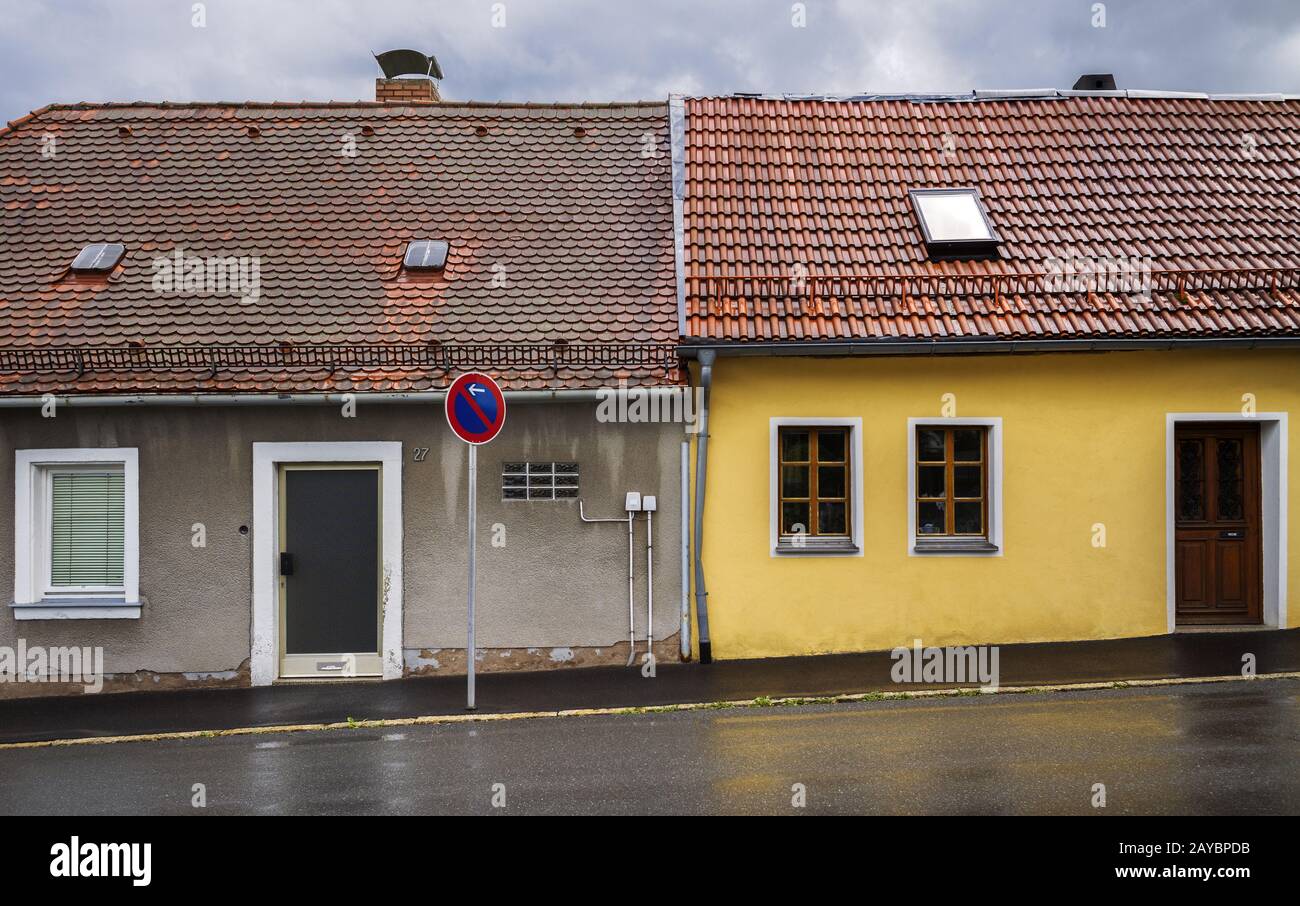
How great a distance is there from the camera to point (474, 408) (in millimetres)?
9023

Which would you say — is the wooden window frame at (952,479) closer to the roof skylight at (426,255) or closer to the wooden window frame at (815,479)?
the wooden window frame at (815,479)

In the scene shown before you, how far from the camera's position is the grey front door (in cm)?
1060

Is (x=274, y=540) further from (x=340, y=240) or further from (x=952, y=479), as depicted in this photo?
(x=952, y=479)

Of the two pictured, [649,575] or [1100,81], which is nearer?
[649,575]

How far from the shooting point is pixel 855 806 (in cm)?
600

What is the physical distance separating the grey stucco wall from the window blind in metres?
0.35

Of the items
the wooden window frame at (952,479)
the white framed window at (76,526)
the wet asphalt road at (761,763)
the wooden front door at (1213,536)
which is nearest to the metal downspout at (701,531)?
the wet asphalt road at (761,763)

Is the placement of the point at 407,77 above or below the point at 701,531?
above

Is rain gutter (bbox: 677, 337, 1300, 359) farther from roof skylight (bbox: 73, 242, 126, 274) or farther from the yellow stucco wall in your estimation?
roof skylight (bbox: 73, 242, 126, 274)

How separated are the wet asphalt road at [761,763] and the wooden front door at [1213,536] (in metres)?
2.36

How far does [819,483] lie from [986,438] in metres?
1.83

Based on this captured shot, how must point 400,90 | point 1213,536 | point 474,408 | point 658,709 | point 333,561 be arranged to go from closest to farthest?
point 658,709, point 474,408, point 333,561, point 1213,536, point 400,90

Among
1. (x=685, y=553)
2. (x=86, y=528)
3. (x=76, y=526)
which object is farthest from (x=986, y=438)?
(x=76, y=526)
